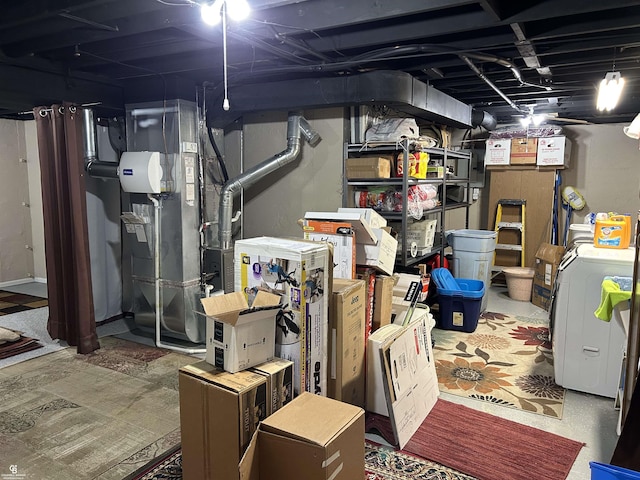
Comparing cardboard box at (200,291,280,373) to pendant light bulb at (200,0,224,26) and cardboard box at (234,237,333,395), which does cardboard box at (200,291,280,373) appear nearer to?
cardboard box at (234,237,333,395)

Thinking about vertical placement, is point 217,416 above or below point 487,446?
above

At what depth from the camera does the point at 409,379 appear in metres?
2.79

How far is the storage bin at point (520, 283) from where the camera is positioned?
18.0 feet

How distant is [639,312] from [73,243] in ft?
12.7

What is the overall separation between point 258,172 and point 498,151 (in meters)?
3.51

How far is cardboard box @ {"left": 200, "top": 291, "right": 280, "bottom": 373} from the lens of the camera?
78.2 inches

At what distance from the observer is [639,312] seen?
7.33 feet

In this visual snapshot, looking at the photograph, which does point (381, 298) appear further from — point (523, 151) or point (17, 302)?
point (17, 302)

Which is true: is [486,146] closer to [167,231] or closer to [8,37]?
[167,231]

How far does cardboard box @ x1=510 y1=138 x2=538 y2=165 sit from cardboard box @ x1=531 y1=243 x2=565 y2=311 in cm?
124

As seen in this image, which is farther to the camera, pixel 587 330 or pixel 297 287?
pixel 587 330

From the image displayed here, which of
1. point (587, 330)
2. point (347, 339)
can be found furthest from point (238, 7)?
point (587, 330)

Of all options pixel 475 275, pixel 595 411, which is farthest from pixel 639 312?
pixel 475 275

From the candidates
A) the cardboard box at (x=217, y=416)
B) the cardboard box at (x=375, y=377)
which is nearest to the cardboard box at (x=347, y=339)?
the cardboard box at (x=375, y=377)
